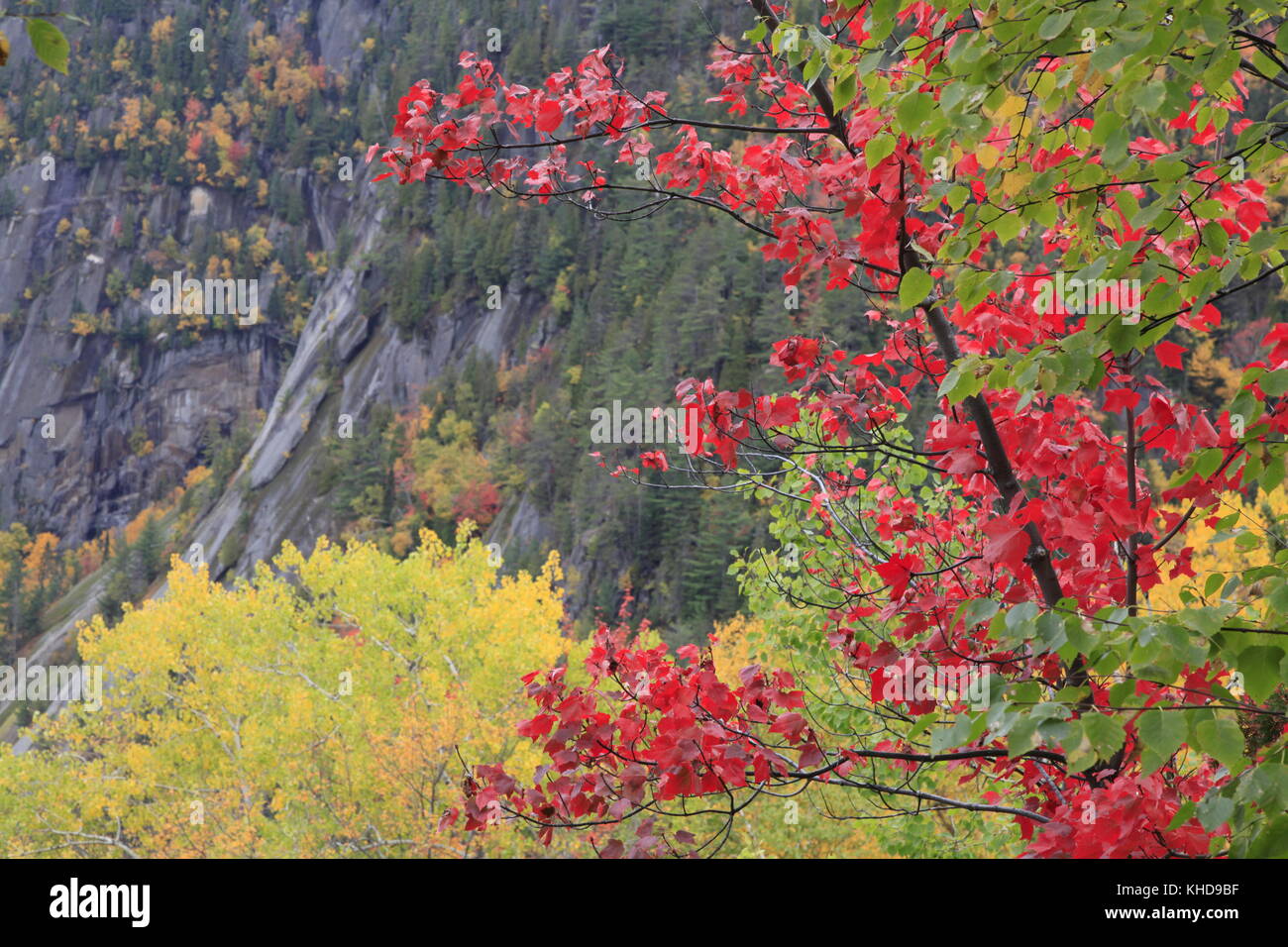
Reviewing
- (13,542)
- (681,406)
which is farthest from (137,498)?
(681,406)

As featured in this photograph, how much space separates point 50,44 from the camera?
6.76 ft

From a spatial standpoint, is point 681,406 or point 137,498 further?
point 137,498

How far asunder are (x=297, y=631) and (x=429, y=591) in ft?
22.4

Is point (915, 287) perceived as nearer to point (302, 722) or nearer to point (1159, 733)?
point (1159, 733)

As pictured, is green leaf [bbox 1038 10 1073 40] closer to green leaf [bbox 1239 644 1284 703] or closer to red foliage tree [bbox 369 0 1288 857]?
red foliage tree [bbox 369 0 1288 857]

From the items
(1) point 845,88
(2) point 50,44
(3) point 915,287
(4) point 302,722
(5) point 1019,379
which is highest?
(1) point 845,88

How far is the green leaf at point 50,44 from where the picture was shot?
6.55ft

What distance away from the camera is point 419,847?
14805mm

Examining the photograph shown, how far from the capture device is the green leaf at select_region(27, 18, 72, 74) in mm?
1996

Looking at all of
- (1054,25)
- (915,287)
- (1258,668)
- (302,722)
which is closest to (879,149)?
(915,287)

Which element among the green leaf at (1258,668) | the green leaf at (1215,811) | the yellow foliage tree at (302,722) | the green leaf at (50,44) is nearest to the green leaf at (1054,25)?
the green leaf at (1258,668)

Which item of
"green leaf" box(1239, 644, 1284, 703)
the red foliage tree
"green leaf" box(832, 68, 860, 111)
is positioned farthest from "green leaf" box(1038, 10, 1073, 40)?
"green leaf" box(1239, 644, 1284, 703)

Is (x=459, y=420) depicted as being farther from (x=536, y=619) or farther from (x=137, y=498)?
(x=137, y=498)

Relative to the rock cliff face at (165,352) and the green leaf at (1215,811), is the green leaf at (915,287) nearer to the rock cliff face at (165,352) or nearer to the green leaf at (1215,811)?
the green leaf at (1215,811)
